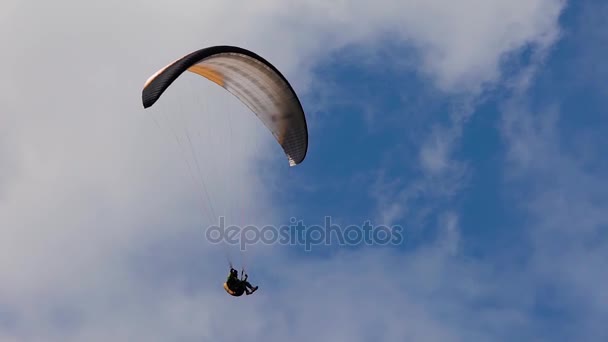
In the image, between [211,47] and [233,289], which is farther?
[233,289]

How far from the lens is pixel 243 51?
43.3 m

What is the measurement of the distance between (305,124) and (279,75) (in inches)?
121

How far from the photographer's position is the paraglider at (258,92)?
4381cm

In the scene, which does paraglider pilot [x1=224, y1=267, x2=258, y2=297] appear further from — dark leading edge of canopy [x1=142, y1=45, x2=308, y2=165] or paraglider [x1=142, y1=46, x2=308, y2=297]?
dark leading edge of canopy [x1=142, y1=45, x2=308, y2=165]

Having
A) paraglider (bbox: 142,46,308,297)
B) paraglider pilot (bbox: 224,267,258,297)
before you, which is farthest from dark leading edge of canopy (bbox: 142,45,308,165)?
paraglider pilot (bbox: 224,267,258,297)

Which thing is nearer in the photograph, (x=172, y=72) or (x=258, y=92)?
(x=172, y=72)

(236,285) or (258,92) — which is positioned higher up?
(258,92)

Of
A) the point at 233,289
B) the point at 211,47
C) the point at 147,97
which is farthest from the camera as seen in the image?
the point at 233,289

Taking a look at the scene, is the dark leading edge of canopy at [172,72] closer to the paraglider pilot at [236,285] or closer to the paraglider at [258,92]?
the paraglider at [258,92]

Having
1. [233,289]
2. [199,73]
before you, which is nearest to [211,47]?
[199,73]

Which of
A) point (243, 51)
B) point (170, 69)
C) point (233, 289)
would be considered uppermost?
point (243, 51)

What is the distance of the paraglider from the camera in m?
43.8

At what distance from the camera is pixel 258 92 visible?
46750mm

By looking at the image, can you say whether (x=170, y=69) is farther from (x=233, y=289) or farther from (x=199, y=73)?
(x=233, y=289)
